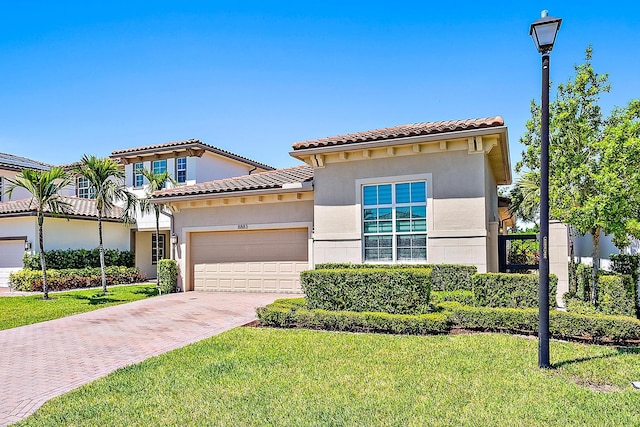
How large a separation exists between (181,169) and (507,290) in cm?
1883

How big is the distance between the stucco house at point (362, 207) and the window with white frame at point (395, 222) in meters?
0.03

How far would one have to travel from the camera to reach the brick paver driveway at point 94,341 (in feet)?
19.0

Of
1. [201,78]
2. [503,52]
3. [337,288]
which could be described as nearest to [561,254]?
[503,52]

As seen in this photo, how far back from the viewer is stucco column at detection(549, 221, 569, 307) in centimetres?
1145

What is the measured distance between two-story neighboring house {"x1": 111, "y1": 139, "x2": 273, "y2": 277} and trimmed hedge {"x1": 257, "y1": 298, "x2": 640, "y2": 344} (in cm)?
1473

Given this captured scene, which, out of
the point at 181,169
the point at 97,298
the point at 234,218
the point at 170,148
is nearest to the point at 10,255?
the point at 97,298

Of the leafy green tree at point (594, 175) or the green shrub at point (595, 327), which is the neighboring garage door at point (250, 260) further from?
the green shrub at point (595, 327)

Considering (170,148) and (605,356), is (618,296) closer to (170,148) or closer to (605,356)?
(605,356)

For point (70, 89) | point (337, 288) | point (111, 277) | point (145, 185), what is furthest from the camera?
point (145, 185)

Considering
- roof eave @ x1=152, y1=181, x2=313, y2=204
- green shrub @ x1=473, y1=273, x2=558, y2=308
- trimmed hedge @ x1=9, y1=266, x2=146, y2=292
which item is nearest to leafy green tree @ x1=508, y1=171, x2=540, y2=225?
roof eave @ x1=152, y1=181, x2=313, y2=204

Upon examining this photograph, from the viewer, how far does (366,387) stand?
531 centimetres

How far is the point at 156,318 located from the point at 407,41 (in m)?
10.4

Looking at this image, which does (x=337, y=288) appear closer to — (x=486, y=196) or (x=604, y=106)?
(x=486, y=196)

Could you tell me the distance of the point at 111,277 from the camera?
843 inches
